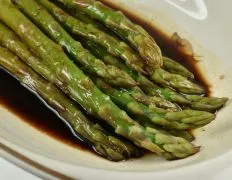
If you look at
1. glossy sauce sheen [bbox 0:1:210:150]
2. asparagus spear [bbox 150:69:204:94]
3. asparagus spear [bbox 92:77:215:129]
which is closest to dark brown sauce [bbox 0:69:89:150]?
glossy sauce sheen [bbox 0:1:210:150]

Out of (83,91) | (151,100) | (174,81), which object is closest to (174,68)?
(174,81)

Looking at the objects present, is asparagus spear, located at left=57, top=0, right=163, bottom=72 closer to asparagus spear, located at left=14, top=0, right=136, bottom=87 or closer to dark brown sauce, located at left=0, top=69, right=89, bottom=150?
asparagus spear, located at left=14, top=0, right=136, bottom=87

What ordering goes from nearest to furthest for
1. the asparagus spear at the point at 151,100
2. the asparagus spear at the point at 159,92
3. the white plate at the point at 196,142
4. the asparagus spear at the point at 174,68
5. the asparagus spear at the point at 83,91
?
the white plate at the point at 196,142 → the asparagus spear at the point at 83,91 → the asparagus spear at the point at 151,100 → the asparagus spear at the point at 159,92 → the asparagus spear at the point at 174,68

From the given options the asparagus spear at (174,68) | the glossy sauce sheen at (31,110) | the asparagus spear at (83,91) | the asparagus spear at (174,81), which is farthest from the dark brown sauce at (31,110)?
the asparagus spear at (174,68)

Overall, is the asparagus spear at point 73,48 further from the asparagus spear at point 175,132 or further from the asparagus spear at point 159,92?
the asparagus spear at point 175,132

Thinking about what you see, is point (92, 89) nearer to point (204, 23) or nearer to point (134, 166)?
point (134, 166)

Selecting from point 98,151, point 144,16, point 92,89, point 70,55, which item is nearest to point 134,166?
point 98,151
